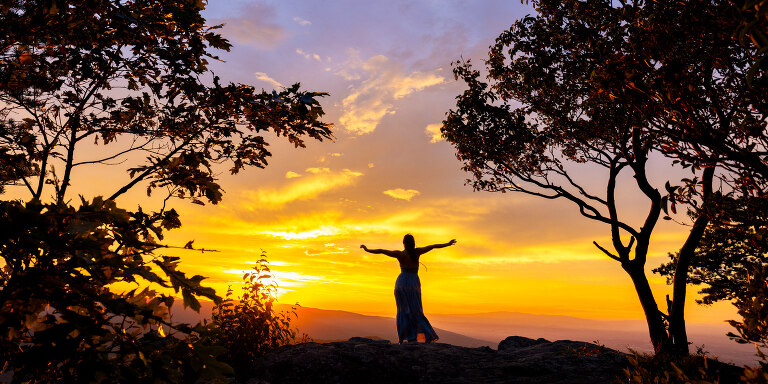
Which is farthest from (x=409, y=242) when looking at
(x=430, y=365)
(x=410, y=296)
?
(x=430, y=365)

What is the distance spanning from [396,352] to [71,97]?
746 cm

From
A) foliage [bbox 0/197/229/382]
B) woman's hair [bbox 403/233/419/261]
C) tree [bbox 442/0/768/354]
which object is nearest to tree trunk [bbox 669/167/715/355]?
tree [bbox 442/0/768/354]

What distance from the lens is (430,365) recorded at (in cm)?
898

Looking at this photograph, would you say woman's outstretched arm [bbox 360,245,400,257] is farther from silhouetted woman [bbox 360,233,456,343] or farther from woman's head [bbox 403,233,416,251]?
woman's head [bbox 403,233,416,251]

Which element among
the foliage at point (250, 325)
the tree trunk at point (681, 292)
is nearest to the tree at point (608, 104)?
the tree trunk at point (681, 292)

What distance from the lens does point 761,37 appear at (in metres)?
2.03

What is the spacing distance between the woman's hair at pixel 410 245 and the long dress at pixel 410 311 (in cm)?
42

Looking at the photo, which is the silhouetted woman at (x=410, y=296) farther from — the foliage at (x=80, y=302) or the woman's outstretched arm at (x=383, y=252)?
the foliage at (x=80, y=302)

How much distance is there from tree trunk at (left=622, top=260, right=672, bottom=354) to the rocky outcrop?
249 cm

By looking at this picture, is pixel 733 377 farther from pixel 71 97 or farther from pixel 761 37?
pixel 71 97

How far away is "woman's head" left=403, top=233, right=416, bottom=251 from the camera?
13.1 metres

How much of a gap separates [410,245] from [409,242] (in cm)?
9

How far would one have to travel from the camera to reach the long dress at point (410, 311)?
1315cm

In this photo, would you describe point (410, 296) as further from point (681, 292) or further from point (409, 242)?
point (681, 292)
